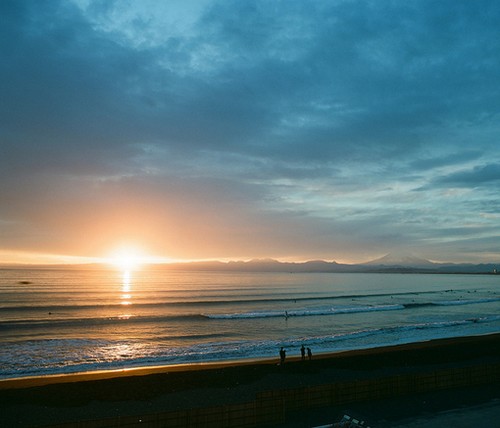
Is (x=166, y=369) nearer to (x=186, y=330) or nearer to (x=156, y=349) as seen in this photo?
(x=156, y=349)

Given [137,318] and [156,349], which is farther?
[137,318]

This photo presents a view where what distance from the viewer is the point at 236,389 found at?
19203 millimetres

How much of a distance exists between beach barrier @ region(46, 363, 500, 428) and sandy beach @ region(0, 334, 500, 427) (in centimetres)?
28

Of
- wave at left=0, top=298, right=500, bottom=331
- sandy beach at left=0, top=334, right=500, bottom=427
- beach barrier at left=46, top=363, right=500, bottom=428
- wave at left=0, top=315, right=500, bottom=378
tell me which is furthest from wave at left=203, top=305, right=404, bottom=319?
beach barrier at left=46, top=363, right=500, bottom=428

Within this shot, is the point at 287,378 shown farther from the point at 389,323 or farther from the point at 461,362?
the point at 389,323

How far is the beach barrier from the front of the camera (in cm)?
1148

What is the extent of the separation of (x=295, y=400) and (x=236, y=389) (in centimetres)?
568

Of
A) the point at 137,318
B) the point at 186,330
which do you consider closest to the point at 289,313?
the point at 186,330

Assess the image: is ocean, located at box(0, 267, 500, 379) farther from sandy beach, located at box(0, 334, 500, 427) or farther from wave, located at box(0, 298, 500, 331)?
sandy beach, located at box(0, 334, 500, 427)

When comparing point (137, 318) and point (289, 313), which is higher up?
point (137, 318)

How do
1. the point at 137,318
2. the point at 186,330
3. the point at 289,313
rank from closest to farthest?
the point at 186,330
the point at 137,318
the point at 289,313

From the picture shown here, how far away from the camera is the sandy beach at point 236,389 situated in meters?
14.6

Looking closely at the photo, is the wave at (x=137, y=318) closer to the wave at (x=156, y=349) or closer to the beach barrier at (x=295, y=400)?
the wave at (x=156, y=349)

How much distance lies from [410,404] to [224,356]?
15560 millimetres
